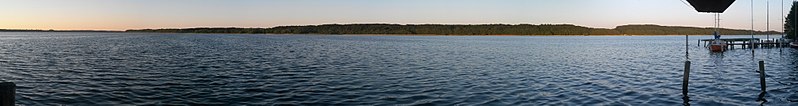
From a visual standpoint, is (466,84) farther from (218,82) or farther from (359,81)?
(218,82)

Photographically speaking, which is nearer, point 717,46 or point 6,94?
point 6,94

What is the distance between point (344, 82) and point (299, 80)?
2.30m

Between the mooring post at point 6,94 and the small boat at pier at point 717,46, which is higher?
the mooring post at point 6,94

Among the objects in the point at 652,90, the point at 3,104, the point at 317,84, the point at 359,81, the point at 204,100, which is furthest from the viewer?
the point at 359,81

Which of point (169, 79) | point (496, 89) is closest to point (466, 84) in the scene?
point (496, 89)

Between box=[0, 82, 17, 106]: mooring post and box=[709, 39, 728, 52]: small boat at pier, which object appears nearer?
box=[0, 82, 17, 106]: mooring post

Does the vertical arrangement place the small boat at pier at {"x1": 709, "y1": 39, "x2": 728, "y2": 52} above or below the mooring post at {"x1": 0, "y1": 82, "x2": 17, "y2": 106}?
below

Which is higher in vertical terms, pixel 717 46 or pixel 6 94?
pixel 6 94

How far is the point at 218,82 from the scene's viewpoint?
29656 mm

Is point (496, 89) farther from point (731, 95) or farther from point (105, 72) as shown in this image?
point (105, 72)

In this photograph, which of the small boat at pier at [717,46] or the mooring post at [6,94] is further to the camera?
the small boat at pier at [717,46]

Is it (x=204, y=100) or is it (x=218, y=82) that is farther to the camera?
(x=218, y=82)

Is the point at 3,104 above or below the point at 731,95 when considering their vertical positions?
above

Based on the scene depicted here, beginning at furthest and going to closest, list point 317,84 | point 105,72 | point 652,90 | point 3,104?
point 105,72, point 317,84, point 652,90, point 3,104
